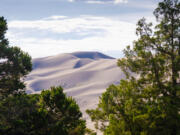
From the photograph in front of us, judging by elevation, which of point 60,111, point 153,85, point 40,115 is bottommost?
point 60,111

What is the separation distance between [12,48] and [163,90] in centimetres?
1791

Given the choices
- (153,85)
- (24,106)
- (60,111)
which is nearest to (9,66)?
(24,106)

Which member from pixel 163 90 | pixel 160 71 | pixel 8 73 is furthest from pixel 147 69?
pixel 8 73

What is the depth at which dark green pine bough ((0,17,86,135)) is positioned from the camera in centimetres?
2333

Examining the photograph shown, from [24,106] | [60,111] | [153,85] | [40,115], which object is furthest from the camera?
[60,111]

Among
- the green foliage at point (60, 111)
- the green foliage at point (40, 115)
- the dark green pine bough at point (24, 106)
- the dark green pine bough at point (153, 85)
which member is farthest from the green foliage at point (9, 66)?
the dark green pine bough at point (153, 85)

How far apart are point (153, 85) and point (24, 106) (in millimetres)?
14873

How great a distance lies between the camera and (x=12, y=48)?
24.9 metres

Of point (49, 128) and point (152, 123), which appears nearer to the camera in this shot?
point (152, 123)

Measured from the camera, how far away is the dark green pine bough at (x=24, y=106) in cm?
2333

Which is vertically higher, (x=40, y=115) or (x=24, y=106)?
(x=24, y=106)

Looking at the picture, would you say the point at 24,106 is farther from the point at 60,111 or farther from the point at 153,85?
the point at 153,85

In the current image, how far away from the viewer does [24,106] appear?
939 inches

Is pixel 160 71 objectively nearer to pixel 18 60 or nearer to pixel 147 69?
pixel 147 69
